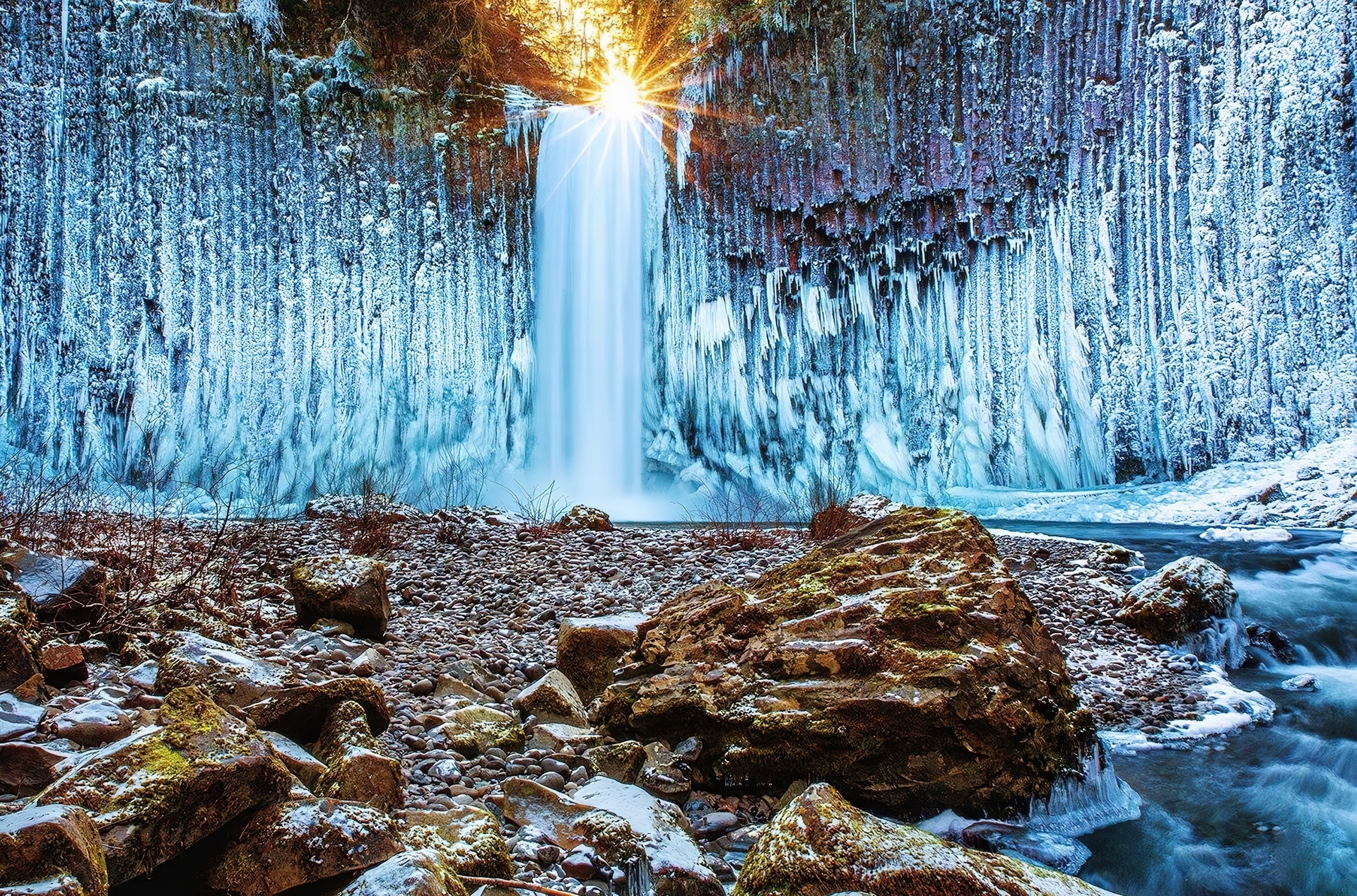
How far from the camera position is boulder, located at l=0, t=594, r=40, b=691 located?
91.3 inches

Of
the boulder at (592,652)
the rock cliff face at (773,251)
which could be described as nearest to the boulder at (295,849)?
the boulder at (592,652)

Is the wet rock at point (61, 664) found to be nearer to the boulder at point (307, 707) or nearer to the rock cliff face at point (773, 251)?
the boulder at point (307, 707)

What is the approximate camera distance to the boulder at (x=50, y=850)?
121 centimetres

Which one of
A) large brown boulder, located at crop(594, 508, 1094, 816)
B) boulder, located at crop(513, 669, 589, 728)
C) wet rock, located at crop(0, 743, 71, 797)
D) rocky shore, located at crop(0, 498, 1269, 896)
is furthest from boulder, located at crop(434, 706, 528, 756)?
wet rock, located at crop(0, 743, 71, 797)

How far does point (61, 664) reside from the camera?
2.55 metres

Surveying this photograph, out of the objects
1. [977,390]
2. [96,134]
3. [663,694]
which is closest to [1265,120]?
[977,390]

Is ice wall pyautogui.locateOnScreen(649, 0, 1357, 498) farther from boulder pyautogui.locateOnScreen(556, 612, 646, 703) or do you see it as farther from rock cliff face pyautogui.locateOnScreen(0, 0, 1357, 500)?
boulder pyautogui.locateOnScreen(556, 612, 646, 703)

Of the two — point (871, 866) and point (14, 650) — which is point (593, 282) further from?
point (871, 866)

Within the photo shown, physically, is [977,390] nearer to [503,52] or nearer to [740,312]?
[740,312]

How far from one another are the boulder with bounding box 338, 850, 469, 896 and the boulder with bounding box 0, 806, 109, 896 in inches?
17.5

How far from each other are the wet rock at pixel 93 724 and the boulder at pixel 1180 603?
600cm

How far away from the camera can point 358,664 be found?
11.4 feet

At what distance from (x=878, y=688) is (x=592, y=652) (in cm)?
156

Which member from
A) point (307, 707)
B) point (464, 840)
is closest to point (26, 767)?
point (307, 707)
